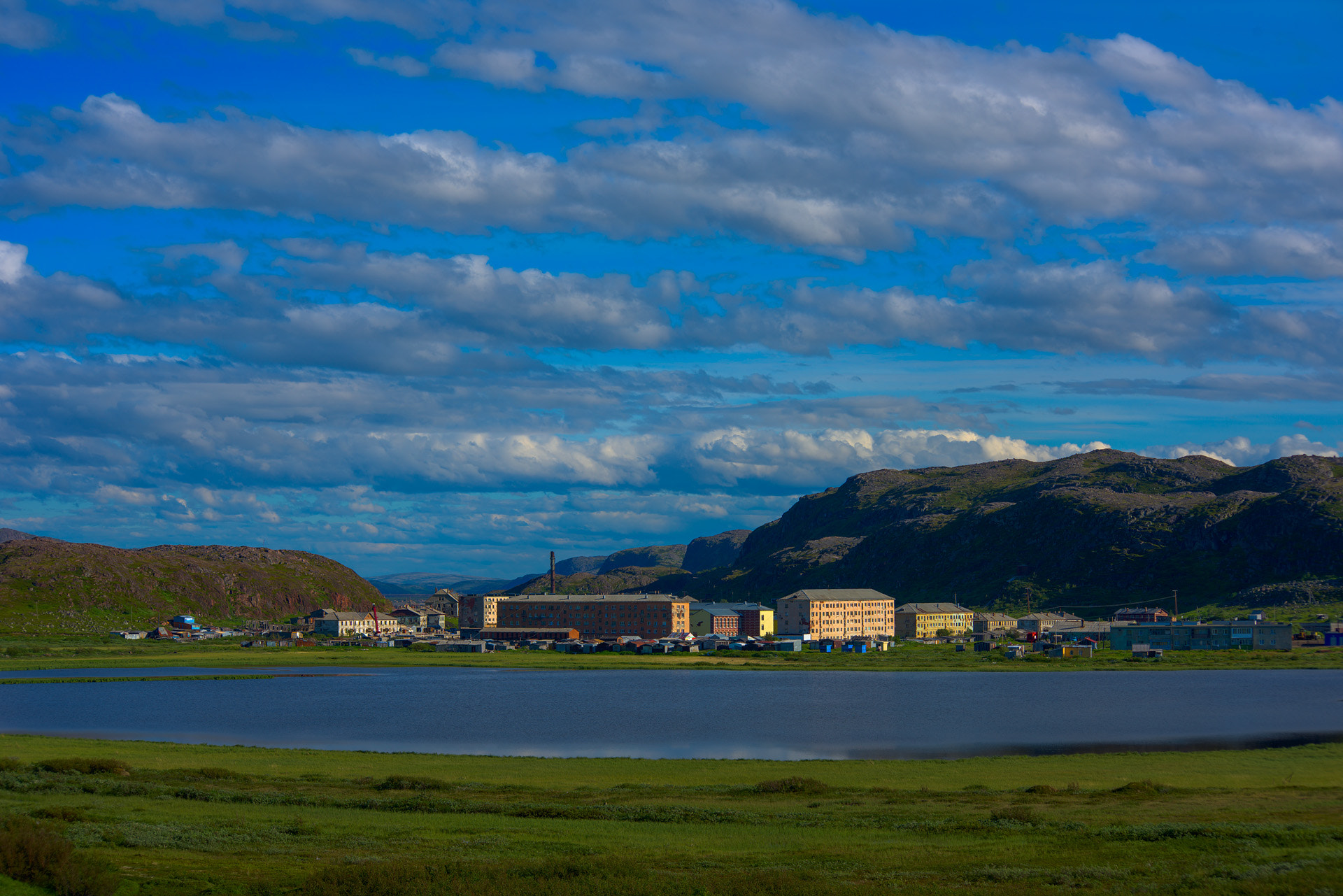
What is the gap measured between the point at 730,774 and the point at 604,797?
10.8 meters

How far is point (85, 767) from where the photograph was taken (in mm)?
49938

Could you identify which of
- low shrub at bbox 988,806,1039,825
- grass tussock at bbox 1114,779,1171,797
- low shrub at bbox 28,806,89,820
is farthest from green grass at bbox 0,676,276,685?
low shrub at bbox 988,806,1039,825

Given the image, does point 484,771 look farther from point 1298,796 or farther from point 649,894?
point 1298,796

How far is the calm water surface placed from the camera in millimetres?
68625

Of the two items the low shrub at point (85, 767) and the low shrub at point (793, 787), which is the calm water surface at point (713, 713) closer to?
the low shrub at point (793, 787)

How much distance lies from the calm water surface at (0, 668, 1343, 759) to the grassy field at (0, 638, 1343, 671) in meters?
14.3

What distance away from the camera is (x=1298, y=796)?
134 feet

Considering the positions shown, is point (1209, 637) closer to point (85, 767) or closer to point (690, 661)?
point (690, 661)

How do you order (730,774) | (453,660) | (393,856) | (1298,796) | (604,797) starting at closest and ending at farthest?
(393,856) < (1298,796) < (604,797) < (730,774) < (453,660)

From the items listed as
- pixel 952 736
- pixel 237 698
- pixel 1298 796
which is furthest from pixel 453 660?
pixel 1298 796

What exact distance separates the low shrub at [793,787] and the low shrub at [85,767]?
98.2ft

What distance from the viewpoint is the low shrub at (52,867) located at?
2498 cm

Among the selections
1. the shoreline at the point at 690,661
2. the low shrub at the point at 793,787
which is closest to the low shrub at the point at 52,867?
the low shrub at the point at 793,787

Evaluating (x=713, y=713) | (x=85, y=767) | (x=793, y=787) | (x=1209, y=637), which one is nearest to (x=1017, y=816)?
(x=793, y=787)
